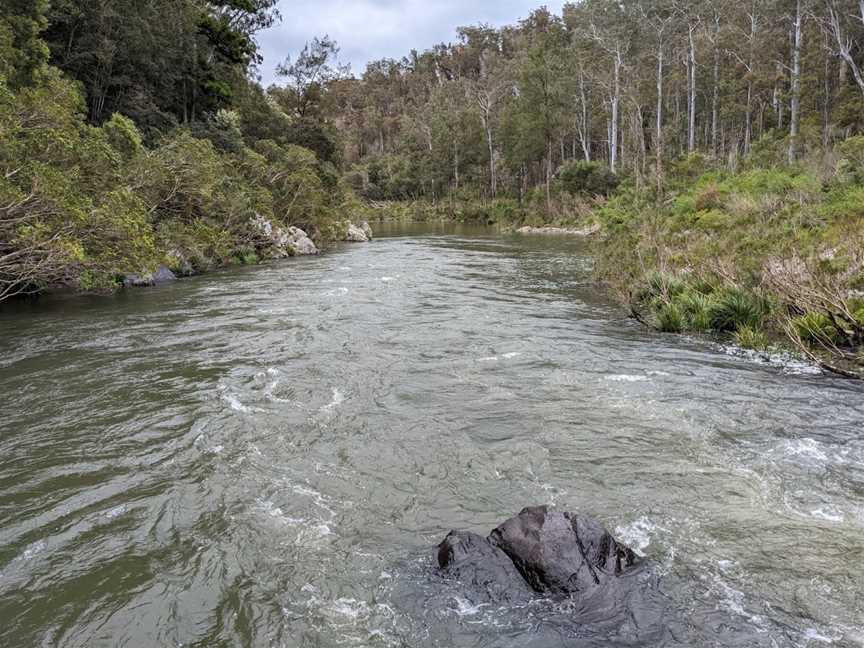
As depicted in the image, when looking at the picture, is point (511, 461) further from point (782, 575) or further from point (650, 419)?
point (782, 575)

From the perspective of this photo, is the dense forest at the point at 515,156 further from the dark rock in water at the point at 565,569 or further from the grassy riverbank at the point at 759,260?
the dark rock in water at the point at 565,569

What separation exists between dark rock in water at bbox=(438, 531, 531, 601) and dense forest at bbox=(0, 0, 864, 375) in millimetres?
7144

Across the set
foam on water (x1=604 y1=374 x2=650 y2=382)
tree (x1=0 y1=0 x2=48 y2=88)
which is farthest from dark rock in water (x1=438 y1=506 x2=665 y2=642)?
tree (x1=0 y1=0 x2=48 y2=88)

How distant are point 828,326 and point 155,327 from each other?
45.7 feet

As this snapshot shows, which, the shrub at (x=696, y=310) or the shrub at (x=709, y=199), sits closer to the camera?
the shrub at (x=696, y=310)

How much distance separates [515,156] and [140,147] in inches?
1830

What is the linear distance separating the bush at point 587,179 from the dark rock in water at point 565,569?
159ft

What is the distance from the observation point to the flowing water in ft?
14.9

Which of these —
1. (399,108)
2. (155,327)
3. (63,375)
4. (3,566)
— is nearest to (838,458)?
(3,566)

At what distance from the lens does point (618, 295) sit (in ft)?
54.2

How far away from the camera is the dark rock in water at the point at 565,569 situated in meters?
4.46

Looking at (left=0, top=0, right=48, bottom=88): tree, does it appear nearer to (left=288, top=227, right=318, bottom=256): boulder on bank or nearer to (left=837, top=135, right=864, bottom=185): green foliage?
(left=288, top=227, right=318, bottom=256): boulder on bank

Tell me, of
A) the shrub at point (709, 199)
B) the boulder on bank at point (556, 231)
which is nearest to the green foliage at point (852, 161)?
the shrub at point (709, 199)

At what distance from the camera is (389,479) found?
22.3 feet
